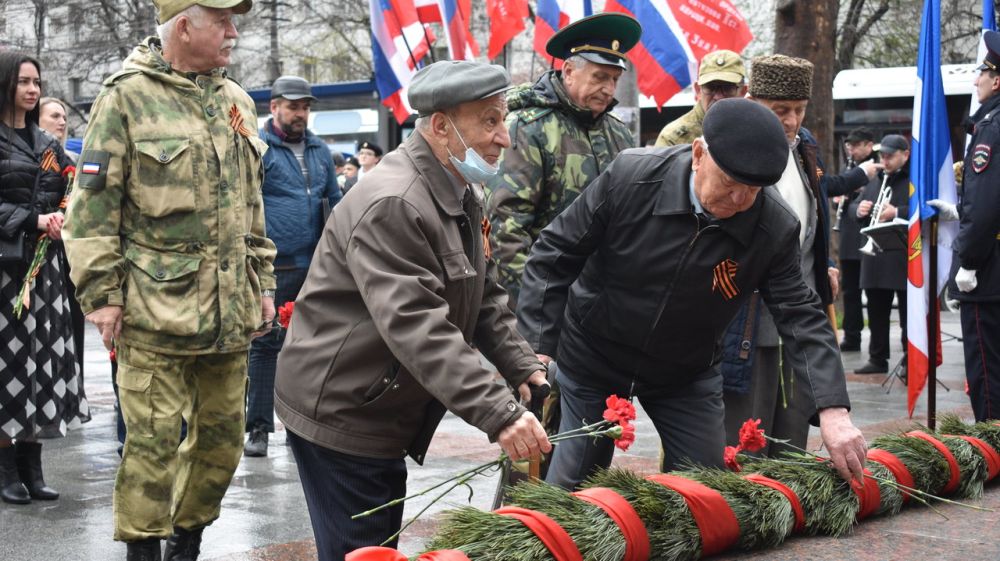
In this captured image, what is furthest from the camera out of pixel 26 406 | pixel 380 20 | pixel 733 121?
pixel 380 20

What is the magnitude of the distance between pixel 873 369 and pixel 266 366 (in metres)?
5.78

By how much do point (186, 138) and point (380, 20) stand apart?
26.4ft

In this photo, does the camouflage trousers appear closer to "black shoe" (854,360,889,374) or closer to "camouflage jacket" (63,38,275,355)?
"camouflage jacket" (63,38,275,355)

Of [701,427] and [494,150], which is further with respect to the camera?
[701,427]

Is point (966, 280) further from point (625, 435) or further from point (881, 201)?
point (881, 201)

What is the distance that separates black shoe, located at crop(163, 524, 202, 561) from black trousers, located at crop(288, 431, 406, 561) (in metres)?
1.20

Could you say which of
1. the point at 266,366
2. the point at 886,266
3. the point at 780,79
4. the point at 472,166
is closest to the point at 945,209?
the point at 780,79

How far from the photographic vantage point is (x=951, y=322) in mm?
15688

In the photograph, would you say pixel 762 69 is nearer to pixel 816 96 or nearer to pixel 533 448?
pixel 533 448

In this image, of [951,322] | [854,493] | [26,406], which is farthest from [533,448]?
[951,322]

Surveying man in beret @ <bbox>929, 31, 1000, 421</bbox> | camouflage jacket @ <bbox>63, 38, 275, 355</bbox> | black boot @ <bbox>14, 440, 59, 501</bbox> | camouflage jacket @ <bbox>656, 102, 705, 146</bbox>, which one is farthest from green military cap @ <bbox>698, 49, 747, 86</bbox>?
black boot @ <bbox>14, 440, 59, 501</bbox>

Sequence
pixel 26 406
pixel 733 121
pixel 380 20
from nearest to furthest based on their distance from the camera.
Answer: pixel 733 121 → pixel 26 406 → pixel 380 20

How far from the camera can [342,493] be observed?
335 cm

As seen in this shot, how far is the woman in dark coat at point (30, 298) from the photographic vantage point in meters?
5.84
